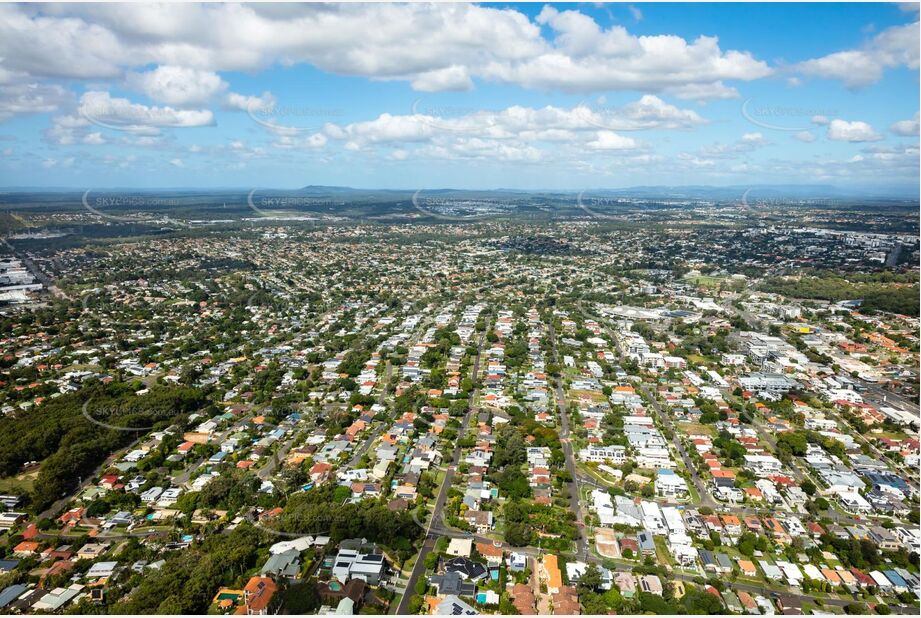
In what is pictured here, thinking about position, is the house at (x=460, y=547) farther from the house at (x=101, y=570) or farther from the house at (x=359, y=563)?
the house at (x=101, y=570)

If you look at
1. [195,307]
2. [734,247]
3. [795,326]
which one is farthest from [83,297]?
[734,247]

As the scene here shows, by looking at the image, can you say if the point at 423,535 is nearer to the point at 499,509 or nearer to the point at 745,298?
the point at 499,509

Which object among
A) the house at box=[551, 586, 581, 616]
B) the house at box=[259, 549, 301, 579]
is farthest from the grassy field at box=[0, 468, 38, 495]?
the house at box=[551, 586, 581, 616]

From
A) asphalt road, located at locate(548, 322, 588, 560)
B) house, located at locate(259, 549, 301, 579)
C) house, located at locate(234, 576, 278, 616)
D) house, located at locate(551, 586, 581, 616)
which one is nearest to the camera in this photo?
house, located at locate(234, 576, 278, 616)

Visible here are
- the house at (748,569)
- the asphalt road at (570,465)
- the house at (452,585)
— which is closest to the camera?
the house at (452,585)

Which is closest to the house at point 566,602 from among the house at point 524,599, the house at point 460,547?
the house at point 524,599

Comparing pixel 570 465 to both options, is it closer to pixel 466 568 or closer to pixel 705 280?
pixel 466 568

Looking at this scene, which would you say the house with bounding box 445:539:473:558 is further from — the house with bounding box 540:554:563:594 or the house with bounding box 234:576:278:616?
the house with bounding box 234:576:278:616

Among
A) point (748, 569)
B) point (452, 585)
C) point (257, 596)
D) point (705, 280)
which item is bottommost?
point (748, 569)

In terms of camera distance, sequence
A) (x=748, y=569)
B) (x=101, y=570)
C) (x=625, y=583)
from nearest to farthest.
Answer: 1. (x=625, y=583)
2. (x=101, y=570)
3. (x=748, y=569)

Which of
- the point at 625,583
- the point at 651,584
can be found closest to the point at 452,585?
the point at 625,583

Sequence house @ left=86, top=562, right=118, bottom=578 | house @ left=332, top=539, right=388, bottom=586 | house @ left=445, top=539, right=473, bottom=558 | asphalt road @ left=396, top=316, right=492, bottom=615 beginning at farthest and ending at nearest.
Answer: house @ left=445, top=539, right=473, bottom=558 < house @ left=86, top=562, right=118, bottom=578 < house @ left=332, top=539, right=388, bottom=586 < asphalt road @ left=396, top=316, right=492, bottom=615
